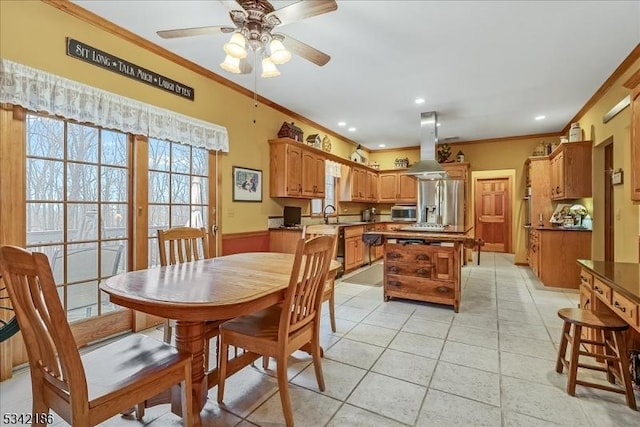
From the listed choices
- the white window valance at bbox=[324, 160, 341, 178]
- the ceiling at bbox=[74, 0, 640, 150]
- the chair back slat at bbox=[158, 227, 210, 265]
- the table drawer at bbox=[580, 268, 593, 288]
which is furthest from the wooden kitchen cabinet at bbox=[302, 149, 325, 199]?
the table drawer at bbox=[580, 268, 593, 288]

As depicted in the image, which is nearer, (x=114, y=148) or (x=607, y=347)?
(x=607, y=347)

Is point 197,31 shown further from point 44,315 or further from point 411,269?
point 411,269

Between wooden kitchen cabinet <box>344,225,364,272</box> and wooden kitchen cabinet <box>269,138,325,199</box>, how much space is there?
98cm

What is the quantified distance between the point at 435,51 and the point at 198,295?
3070 mm

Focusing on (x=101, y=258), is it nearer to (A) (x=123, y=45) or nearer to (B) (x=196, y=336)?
(B) (x=196, y=336)

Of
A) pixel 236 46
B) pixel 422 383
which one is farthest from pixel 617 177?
pixel 236 46

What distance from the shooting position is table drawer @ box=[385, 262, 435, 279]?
3535 millimetres

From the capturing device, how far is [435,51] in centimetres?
297

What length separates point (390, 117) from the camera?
5.16m

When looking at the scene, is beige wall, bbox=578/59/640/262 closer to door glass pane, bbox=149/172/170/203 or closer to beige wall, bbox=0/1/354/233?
beige wall, bbox=0/1/354/233

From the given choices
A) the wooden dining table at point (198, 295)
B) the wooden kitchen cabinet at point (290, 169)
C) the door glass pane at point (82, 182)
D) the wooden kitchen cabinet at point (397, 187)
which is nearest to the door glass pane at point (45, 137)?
the door glass pane at point (82, 182)

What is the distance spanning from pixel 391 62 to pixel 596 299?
108 inches

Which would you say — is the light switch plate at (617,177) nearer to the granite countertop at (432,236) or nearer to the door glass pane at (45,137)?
the granite countertop at (432,236)

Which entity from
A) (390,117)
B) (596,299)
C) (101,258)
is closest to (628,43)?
(596,299)
